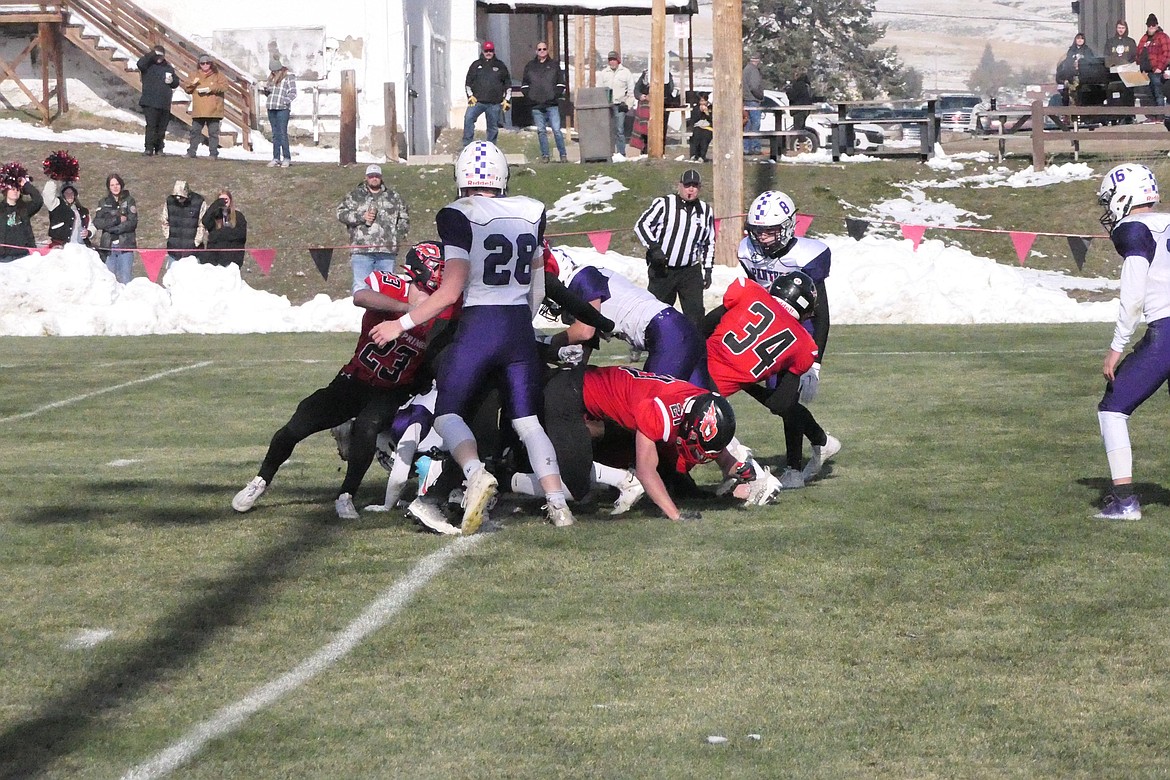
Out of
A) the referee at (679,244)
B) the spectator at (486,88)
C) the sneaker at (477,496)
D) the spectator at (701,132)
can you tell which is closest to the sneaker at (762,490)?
the sneaker at (477,496)

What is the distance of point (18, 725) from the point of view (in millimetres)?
5316

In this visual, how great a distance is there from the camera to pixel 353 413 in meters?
8.97

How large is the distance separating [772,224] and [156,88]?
21450 millimetres

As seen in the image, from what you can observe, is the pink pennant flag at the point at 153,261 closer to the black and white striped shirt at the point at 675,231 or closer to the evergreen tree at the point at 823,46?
the black and white striped shirt at the point at 675,231

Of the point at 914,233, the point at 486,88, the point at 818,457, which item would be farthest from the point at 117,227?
the point at 818,457

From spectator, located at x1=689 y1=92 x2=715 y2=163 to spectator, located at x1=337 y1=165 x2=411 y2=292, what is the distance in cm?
1080

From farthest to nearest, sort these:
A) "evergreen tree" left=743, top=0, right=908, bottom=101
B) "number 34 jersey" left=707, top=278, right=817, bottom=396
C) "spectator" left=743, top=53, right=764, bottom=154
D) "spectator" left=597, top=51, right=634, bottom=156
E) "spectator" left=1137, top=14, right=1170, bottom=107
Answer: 1. "evergreen tree" left=743, top=0, right=908, bottom=101
2. "spectator" left=597, top=51, right=634, bottom=156
3. "spectator" left=743, top=53, right=764, bottom=154
4. "spectator" left=1137, top=14, right=1170, bottom=107
5. "number 34 jersey" left=707, top=278, right=817, bottom=396

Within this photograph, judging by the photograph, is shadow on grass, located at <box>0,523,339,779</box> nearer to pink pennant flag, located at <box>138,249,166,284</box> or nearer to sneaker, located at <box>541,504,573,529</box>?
sneaker, located at <box>541,504,573,529</box>

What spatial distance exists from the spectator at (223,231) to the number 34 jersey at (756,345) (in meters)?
13.9

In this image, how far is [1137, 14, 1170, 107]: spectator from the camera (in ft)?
98.6

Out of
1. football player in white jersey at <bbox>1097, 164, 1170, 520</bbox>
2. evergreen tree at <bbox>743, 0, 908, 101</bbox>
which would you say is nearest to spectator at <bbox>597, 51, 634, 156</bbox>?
football player in white jersey at <bbox>1097, 164, 1170, 520</bbox>

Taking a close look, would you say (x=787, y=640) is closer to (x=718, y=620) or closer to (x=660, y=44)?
(x=718, y=620)

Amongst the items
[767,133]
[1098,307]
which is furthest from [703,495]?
[767,133]

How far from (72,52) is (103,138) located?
2620 millimetres
